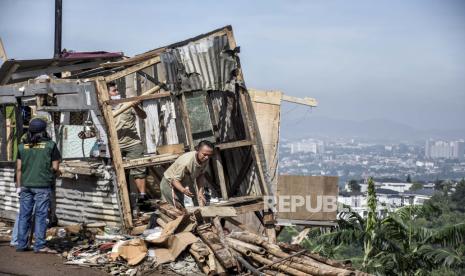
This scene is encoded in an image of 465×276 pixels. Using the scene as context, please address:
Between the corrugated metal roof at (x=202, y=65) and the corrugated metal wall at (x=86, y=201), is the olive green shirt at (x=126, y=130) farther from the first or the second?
the corrugated metal roof at (x=202, y=65)

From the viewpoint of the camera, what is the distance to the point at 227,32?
10.7m

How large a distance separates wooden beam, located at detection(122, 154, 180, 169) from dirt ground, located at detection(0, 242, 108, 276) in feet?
6.40

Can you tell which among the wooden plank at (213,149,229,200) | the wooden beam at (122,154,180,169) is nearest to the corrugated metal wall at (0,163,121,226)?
the wooden beam at (122,154,180,169)

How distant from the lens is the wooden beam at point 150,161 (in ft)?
32.8

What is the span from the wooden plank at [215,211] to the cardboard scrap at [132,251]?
3.57ft

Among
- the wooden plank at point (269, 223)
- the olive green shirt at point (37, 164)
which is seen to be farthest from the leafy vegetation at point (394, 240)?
the olive green shirt at point (37, 164)

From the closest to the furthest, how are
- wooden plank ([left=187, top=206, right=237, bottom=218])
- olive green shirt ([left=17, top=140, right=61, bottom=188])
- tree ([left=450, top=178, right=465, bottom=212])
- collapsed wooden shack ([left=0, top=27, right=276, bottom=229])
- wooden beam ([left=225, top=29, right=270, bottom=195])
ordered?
olive green shirt ([left=17, top=140, right=61, bottom=188]), wooden plank ([left=187, top=206, right=237, bottom=218]), collapsed wooden shack ([left=0, top=27, right=276, bottom=229]), wooden beam ([left=225, top=29, right=270, bottom=195]), tree ([left=450, top=178, right=465, bottom=212])

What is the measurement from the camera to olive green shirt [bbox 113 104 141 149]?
1080cm

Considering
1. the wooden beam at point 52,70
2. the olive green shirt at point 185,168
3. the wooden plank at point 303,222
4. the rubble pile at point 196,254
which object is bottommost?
the wooden plank at point 303,222

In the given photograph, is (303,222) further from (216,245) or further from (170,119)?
(216,245)

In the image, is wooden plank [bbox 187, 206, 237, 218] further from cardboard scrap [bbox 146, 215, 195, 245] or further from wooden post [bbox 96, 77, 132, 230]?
wooden post [bbox 96, 77, 132, 230]

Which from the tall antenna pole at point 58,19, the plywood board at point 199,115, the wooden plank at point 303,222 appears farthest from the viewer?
the tall antenna pole at point 58,19

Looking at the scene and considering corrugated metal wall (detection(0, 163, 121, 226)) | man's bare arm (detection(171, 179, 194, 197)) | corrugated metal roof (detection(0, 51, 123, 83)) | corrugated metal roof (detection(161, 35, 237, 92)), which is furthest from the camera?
corrugated metal roof (detection(0, 51, 123, 83))

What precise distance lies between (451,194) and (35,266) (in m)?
43.5
